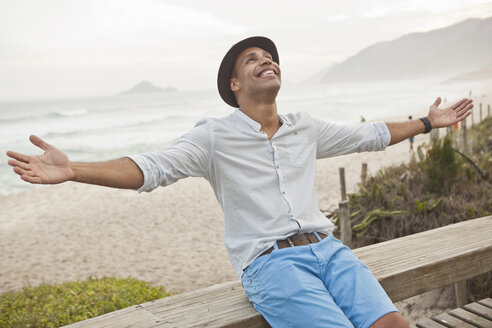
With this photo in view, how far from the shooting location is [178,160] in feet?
6.66

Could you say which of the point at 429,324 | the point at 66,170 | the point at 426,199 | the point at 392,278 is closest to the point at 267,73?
the point at 66,170

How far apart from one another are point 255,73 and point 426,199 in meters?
3.70

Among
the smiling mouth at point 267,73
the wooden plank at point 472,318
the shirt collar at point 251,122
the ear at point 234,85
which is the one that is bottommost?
the wooden plank at point 472,318

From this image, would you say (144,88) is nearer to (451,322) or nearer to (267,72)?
(267,72)

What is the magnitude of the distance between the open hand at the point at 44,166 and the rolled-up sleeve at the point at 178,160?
30 cm

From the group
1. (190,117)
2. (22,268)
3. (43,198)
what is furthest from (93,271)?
(190,117)

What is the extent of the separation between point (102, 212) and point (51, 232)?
155cm

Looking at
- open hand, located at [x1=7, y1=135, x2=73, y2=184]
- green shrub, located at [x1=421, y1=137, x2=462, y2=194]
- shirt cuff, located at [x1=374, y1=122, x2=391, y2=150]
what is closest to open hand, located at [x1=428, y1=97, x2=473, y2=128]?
shirt cuff, located at [x1=374, y1=122, x2=391, y2=150]

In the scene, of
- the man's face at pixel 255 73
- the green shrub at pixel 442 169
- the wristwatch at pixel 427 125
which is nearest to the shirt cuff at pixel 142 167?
the man's face at pixel 255 73

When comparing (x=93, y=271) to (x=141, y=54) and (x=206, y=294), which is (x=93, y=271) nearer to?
(x=206, y=294)

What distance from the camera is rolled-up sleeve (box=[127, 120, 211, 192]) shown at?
190 centimetres

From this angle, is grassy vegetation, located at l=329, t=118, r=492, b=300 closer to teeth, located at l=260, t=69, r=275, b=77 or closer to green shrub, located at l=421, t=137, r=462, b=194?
green shrub, located at l=421, t=137, r=462, b=194

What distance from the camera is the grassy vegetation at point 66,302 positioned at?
3.26 m

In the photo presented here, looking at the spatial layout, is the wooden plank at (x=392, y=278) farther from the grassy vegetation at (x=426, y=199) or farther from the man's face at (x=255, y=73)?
the grassy vegetation at (x=426, y=199)
